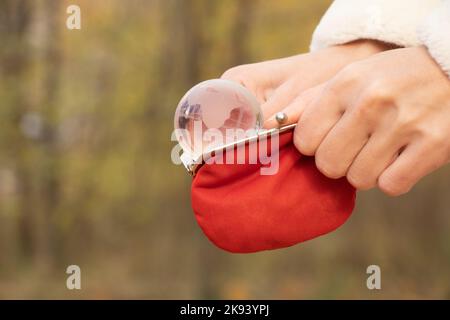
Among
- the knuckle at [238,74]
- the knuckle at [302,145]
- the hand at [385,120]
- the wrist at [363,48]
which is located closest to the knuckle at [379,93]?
the hand at [385,120]

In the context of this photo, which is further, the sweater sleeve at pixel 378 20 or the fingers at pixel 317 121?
the sweater sleeve at pixel 378 20

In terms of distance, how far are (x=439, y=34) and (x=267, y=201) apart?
277 mm

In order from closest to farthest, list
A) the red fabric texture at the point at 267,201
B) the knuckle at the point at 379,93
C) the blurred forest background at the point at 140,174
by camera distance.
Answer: the knuckle at the point at 379,93 → the red fabric texture at the point at 267,201 → the blurred forest background at the point at 140,174

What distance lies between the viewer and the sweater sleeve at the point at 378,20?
Answer: 89 cm

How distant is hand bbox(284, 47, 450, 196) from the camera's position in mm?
737

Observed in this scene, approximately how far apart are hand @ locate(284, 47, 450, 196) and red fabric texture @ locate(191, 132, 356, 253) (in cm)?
6

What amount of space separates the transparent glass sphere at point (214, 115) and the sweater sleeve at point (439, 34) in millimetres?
208

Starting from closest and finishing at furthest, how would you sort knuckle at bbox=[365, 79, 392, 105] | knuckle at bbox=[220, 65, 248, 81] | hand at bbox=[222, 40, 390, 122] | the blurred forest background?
1. knuckle at bbox=[365, 79, 392, 105]
2. hand at bbox=[222, 40, 390, 122]
3. knuckle at bbox=[220, 65, 248, 81]
4. the blurred forest background

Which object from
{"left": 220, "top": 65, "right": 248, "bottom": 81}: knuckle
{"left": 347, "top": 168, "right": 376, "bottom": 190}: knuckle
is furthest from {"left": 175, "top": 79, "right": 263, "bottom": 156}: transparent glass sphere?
{"left": 220, "top": 65, "right": 248, "bottom": 81}: knuckle

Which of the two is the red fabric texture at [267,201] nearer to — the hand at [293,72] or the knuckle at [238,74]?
the hand at [293,72]

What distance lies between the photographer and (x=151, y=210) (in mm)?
6766

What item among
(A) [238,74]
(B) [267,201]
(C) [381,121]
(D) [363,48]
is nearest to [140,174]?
(A) [238,74]

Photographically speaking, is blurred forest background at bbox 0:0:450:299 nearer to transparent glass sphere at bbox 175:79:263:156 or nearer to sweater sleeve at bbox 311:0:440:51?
sweater sleeve at bbox 311:0:440:51

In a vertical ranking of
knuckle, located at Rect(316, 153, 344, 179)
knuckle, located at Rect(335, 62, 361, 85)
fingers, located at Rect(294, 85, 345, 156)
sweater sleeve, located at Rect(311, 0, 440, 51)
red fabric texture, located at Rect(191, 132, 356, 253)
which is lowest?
red fabric texture, located at Rect(191, 132, 356, 253)
